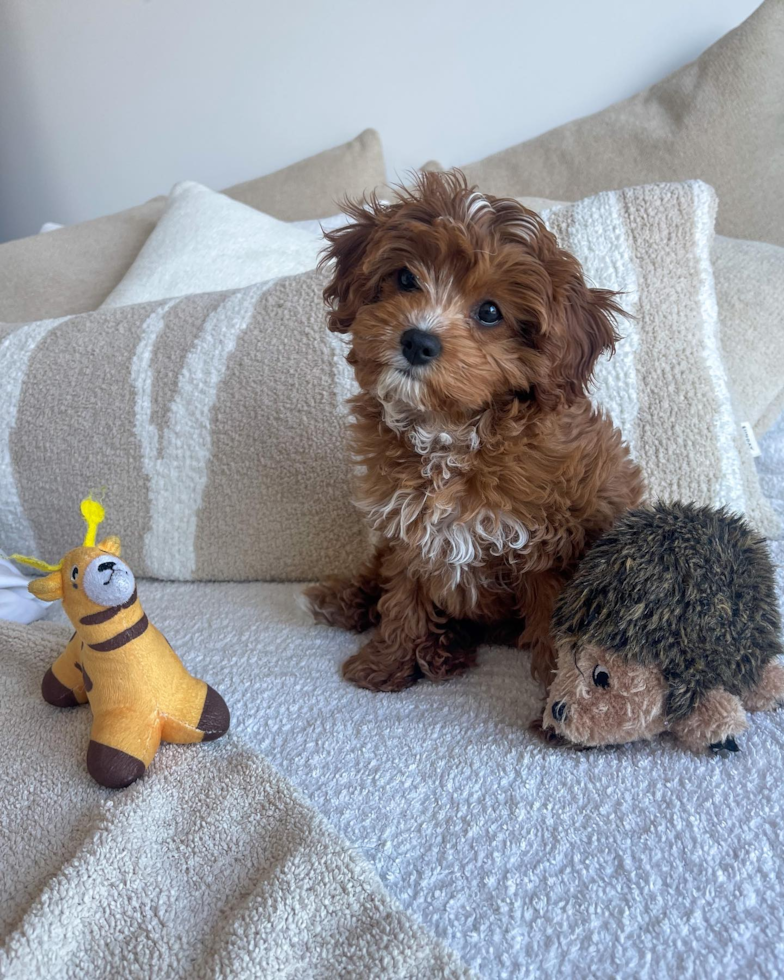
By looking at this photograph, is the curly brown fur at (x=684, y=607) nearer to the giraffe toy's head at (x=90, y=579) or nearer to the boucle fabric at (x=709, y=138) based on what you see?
the giraffe toy's head at (x=90, y=579)

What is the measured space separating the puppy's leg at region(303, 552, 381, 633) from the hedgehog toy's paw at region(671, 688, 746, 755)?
70 centimetres

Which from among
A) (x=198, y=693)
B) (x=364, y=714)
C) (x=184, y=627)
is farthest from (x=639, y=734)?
(x=184, y=627)

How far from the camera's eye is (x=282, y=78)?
293 centimetres

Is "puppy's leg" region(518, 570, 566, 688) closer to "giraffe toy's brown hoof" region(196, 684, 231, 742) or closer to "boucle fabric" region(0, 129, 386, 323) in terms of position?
"giraffe toy's brown hoof" region(196, 684, 231, 742)

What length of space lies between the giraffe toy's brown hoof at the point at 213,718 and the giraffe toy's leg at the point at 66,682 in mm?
240

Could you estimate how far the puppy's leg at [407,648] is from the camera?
138 cm

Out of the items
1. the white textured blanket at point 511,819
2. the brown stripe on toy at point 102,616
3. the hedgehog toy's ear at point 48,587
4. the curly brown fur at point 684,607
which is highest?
the hedgehog toy's ear at point 48,587

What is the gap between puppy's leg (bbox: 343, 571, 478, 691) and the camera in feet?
4.53

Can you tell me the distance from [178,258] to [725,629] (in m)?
1.88

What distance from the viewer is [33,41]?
3492mm

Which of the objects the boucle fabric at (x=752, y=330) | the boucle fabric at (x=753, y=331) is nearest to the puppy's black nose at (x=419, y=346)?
the boucle fabric at (x=752, y=330)

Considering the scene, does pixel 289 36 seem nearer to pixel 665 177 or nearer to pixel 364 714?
pixel 665 177

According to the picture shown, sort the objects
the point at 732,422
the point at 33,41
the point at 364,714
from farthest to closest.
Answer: the point at 33,41
the point at 732,422
the point at 364,714

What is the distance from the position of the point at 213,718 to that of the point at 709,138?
6.71 ft
